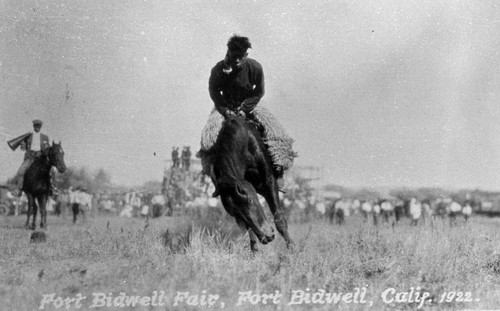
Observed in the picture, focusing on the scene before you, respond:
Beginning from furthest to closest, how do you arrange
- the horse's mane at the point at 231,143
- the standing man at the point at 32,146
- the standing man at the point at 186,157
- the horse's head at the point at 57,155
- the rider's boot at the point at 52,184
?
the rider's boot at the point at 52,184
the horse's head at the point at 57,155
the standing man at the point at 186,157
the standing man at the point at 32,146
the horse's mane at the point at 231,143

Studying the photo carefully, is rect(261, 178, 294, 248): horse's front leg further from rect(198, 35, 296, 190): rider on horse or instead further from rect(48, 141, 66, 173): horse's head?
rect(48, 141, 66, 173): horse's head

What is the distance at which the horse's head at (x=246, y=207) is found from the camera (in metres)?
5.61

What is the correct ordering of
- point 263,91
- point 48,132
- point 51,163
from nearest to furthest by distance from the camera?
point 263,91, point 48,132, point 51,163

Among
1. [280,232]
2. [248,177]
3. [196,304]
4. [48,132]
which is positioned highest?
[48,132]

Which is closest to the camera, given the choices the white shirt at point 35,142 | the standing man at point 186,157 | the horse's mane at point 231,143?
the horse's mane at point 231,143

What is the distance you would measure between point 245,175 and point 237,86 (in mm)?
1212

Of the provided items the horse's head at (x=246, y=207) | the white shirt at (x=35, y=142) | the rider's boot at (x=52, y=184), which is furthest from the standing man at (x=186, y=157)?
the rider's boot at (x=52, y=184)

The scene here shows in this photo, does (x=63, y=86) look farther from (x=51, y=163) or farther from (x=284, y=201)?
(x=284, y=201)

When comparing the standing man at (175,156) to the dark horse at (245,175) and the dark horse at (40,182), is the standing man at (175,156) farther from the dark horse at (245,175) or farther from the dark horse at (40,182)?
the dark horse at (40,182)

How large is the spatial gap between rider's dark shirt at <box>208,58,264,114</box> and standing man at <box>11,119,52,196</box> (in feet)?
9.36

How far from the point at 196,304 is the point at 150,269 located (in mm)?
1076

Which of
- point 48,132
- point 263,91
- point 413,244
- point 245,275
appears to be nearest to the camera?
point 245,275

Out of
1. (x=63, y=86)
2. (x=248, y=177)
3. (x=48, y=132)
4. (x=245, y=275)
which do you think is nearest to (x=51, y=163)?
(x=48, y=132)

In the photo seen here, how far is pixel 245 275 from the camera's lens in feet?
18.4
